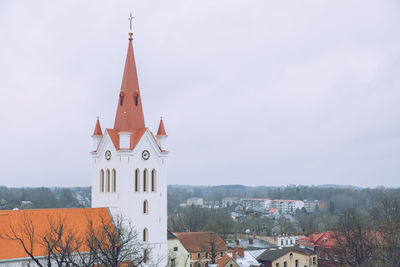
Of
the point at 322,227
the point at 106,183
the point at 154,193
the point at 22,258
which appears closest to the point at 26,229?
the point at 22,258

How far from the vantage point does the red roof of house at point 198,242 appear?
68738 mm

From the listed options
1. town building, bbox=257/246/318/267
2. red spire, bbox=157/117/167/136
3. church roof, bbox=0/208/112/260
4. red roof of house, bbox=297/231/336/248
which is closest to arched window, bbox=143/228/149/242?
church roof, bbox=0/208/112/260

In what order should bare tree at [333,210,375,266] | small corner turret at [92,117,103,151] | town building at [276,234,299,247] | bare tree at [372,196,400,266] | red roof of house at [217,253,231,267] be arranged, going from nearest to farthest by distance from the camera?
small corner turret at [92,117,103,151], bare tree at [372,196,400,266], bare tree at [333,210,375,266], red roof of house at [217,253,231,267], town building at [276,234,299,247]

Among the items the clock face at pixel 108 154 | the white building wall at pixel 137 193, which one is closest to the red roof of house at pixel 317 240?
the white building wall at pixel 137 193

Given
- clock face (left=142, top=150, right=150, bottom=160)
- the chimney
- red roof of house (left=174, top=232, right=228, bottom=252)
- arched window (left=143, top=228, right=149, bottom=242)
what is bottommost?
red roof of house (left=174, top=232, right=228, bottom=252)

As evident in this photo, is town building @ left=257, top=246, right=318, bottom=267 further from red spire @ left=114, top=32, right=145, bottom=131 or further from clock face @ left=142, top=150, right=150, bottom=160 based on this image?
red spire @ left=114, top=32, right=145, bottom=131

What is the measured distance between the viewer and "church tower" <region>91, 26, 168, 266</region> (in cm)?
4178

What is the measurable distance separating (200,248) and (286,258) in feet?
43.7

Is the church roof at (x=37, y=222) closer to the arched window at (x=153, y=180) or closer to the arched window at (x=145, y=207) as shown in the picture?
the arched window at (x=145, y=207)

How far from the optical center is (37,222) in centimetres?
3772

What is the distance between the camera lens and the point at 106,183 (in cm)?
4316

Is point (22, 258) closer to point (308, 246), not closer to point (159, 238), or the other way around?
point (159, 238)

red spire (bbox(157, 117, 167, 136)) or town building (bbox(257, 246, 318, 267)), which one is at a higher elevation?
red spire (bbox(157, 117, 167, 136))

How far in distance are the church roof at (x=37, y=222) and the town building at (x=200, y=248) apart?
94.6 feet
